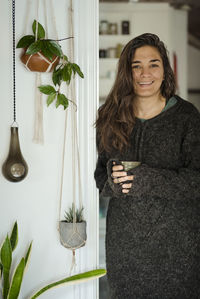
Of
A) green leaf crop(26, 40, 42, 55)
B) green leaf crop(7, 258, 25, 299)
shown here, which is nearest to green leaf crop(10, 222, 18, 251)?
green leaf crop(7, 258, 25, 299)

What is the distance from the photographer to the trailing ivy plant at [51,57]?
1.84 m

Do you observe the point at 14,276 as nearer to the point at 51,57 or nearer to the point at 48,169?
the point at 48,169

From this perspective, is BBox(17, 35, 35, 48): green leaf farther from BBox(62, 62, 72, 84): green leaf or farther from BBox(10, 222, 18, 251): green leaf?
BBox(10, 222, 18, 251): green leaf

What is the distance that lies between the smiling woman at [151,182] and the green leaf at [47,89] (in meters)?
0.29

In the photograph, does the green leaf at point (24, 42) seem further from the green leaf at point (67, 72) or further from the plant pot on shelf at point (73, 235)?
the plant pot on shelf at point (73, 235)

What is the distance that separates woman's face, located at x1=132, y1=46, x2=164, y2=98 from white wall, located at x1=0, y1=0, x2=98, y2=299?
29 cm

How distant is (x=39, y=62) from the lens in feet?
6.12

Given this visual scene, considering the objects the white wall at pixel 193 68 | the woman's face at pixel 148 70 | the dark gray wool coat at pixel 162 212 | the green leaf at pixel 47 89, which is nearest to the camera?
the dark gray wool coat at pixel 162 212

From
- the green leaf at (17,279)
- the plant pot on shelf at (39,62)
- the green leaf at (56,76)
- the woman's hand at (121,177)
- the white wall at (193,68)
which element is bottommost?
the green leaf at (17,279)

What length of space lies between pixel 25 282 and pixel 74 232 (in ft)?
1.32

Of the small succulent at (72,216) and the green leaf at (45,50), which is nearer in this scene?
the green leaf at (45,50)

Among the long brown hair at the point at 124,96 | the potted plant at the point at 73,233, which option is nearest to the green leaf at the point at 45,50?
the long brown hair at the point at 124,96

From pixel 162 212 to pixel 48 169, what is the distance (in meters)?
0.62

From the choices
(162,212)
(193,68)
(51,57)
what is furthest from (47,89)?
(193,68)
